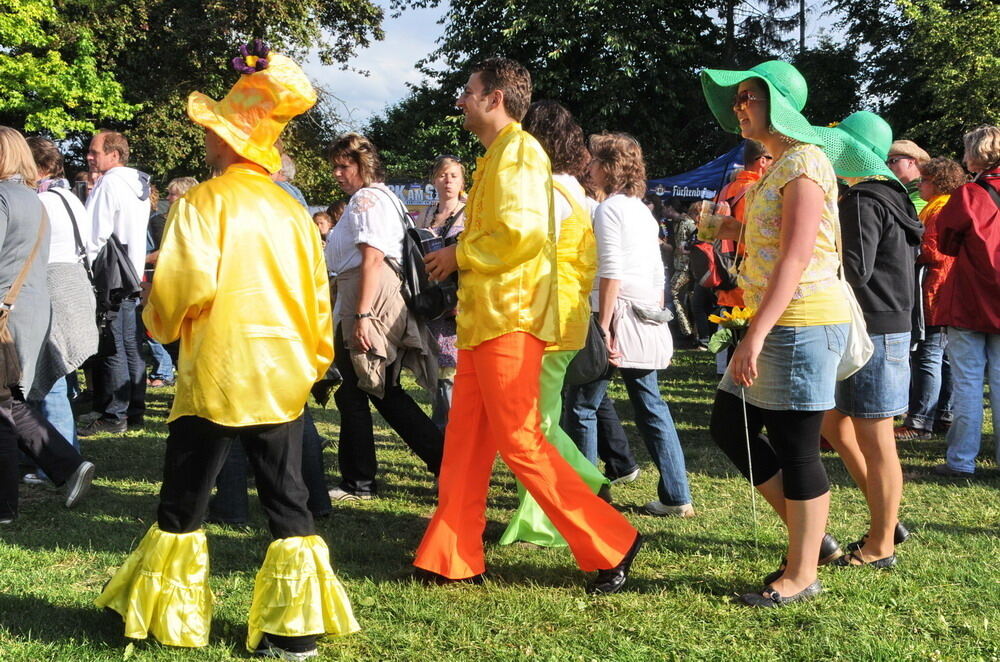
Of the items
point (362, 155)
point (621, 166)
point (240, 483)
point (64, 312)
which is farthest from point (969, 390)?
point (64, 312)

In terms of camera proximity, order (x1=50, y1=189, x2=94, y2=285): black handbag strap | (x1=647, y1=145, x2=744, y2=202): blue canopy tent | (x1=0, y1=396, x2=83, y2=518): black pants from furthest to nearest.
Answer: (x1=647, y1=145, x2=744, y2=202): blue canopy tent
(x1=50, y1=189, x2=94, y2=285): black handbag strap
(x1=0, y1=396, x2=83, y2=518): black pants

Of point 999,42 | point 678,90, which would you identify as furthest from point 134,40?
point 999,42

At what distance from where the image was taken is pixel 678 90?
28844mm

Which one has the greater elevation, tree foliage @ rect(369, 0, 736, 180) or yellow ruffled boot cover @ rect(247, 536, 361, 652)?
tree foliage @ rect(369, 0, 736, 180)

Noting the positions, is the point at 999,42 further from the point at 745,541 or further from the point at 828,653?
the point at 828,653

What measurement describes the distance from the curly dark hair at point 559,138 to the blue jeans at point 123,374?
4.30 m

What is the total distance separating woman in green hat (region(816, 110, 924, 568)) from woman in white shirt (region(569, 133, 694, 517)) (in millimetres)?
1005

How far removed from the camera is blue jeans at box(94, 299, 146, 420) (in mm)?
7469

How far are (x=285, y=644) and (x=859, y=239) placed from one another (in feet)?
9.87

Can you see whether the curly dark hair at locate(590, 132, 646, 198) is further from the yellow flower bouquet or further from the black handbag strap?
the black handbag strap

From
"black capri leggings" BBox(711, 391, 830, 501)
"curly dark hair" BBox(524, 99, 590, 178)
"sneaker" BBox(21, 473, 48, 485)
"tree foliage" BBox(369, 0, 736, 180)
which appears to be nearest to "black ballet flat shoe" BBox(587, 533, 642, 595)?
"black capri leggings" BBox(711, 391, 830, 501)

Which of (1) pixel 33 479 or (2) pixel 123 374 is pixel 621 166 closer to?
(1) pixel 33 479

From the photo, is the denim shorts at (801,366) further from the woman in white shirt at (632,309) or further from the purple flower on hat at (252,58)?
the purple flower on hat at (252,58)

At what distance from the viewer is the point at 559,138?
480 centimetres
